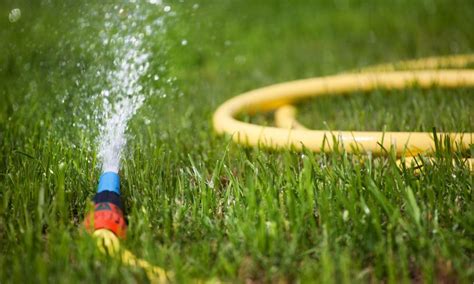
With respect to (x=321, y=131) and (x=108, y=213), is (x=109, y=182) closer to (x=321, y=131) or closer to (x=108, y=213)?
(x=108, y=213)

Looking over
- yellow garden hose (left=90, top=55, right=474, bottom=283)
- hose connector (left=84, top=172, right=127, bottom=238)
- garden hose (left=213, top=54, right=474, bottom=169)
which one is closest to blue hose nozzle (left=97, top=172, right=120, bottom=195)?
hose connector (left=84, top=172, right=127, bottom=238)

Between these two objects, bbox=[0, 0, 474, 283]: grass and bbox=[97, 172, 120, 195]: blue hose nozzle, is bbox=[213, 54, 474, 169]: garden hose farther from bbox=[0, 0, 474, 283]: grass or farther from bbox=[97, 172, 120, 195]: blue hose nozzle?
bbox=[97, 172, 120, 195]: blue hose nozzle

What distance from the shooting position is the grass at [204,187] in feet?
5.16

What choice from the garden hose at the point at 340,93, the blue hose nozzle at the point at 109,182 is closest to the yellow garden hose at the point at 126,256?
the blue hose nozzle at the point at 109,182

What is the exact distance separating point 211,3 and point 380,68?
5.42 feet

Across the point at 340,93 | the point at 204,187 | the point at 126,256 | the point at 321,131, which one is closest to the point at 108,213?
the point at 126,256

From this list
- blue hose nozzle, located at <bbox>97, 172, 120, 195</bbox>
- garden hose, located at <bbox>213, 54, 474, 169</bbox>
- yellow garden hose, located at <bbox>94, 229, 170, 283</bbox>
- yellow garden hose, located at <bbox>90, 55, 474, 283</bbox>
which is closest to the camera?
yellow garden hose, located at <bbox>94, 229, 170, 283</bbox>

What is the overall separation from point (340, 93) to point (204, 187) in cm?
177

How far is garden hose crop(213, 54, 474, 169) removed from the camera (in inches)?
87.9

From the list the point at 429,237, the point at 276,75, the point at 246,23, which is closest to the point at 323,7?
the point at 246,23

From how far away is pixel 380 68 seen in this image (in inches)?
155

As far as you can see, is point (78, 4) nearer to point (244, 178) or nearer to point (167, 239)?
point (244, 178)

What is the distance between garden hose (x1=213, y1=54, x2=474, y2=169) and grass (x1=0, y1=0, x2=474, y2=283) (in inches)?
2.7

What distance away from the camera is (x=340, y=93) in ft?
11.5
